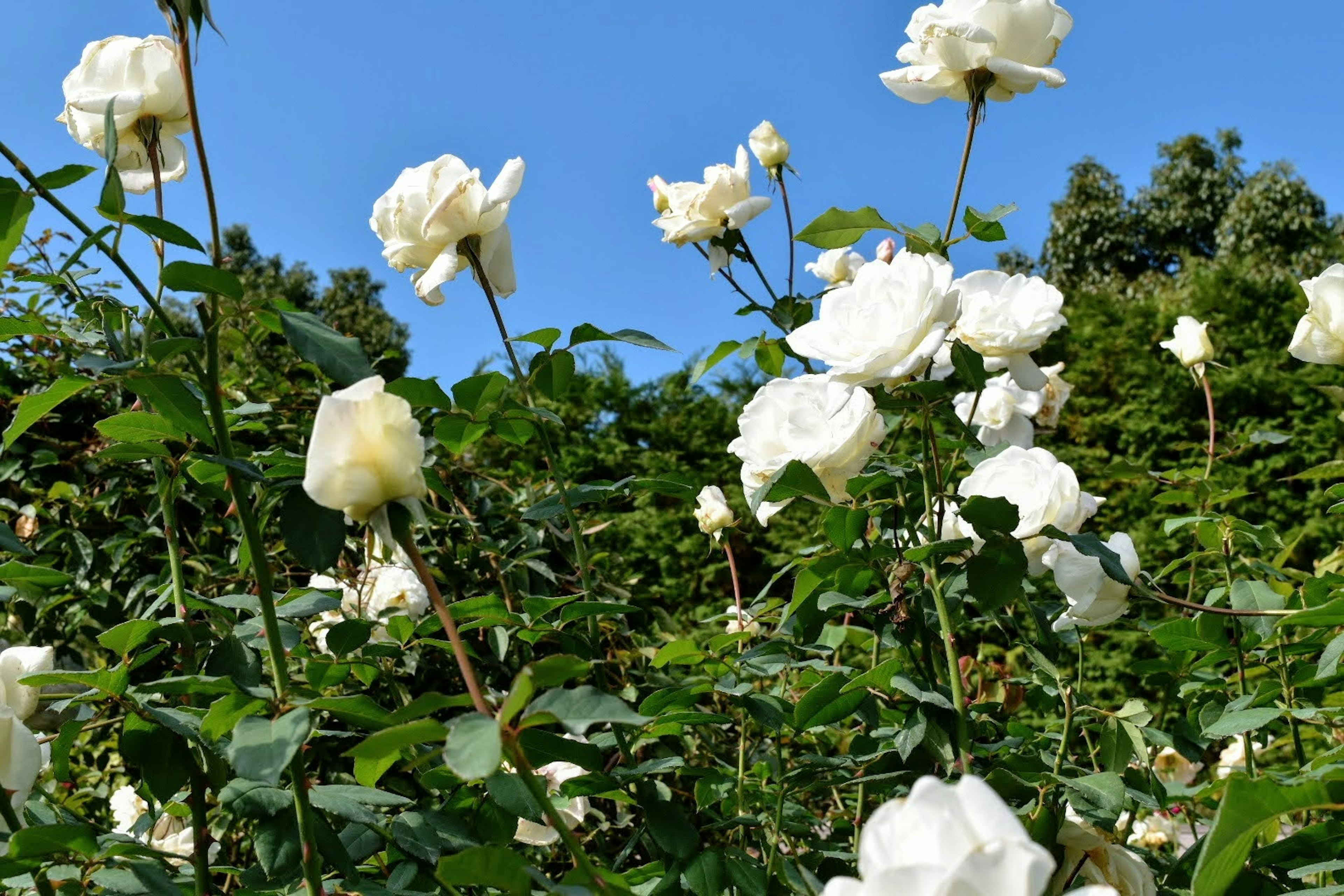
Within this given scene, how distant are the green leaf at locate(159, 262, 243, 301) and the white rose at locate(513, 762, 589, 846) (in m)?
0.70

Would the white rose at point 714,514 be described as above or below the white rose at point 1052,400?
below

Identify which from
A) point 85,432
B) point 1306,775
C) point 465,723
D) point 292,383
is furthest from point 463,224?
point 85,432

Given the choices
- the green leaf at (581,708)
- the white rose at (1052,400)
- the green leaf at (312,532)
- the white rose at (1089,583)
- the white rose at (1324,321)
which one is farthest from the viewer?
the white rose at (1052,400)

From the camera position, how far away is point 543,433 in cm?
114

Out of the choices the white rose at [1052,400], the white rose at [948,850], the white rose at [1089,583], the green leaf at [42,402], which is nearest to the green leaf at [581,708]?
the white rose at [948,850]

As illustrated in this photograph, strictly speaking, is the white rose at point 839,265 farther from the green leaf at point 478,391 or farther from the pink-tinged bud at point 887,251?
the green leaf at point 478,391

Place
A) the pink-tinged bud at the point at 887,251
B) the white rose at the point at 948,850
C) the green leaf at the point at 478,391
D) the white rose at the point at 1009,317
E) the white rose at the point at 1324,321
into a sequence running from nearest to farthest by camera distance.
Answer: the white rose at the point at 948,850 → the green leaf at the point at 478,391 → the white rose at the point at 1009,317 → the white rose at the point at 1324,321 → the pink-tinged bud at the point at 887,251

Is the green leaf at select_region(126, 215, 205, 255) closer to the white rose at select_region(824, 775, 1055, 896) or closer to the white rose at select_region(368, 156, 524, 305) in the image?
the white rose at select_region(368, 156, 524, 305)

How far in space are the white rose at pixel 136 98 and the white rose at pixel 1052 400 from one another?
133 cm

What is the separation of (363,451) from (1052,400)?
1.46 m

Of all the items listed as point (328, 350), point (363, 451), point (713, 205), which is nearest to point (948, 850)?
point (363, 451)

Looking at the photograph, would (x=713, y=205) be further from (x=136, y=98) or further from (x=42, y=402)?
Result: (x=42, y=402)

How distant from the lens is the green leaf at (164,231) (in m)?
0.81

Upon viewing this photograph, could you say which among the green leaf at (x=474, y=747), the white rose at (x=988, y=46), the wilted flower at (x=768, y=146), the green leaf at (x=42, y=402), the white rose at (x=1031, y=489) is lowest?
the green leaf at (x=474, y=747)
